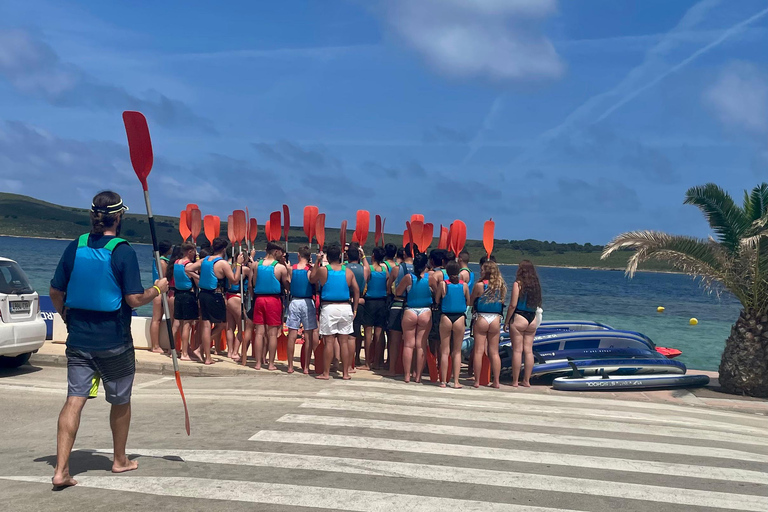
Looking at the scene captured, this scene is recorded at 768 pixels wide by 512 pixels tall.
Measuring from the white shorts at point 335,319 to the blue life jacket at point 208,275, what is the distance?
96.0 inches

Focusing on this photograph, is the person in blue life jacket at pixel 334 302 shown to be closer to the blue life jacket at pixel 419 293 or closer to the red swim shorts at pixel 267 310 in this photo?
the blue life jacket at pixel 419 293

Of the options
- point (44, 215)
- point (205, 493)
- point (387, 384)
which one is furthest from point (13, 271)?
point (44, 215)

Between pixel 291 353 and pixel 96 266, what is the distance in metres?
6.10

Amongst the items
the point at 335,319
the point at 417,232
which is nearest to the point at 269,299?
the point at 335,319

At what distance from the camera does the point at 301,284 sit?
10.8 meters

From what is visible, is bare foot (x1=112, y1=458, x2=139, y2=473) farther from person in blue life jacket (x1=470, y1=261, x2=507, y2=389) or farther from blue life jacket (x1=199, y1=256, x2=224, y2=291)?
blue life jacket (x1=199, y1=256, x2=224, y2=291)

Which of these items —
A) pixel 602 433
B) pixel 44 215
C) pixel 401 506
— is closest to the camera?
pixel 401 506

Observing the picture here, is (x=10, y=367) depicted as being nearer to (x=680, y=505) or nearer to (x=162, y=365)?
(x=162, y=365)

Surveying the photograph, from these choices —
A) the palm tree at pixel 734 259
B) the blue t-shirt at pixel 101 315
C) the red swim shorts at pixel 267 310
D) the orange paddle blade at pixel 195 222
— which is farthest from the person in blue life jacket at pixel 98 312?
the orange paddle blade at pixel 195 222

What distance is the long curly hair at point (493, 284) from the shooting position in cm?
1024

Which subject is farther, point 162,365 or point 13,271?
point 162,365

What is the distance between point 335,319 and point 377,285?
128 cm

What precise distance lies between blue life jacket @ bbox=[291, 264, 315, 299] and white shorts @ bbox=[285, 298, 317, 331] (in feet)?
0.27

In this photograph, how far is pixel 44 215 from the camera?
155875 millimetres
